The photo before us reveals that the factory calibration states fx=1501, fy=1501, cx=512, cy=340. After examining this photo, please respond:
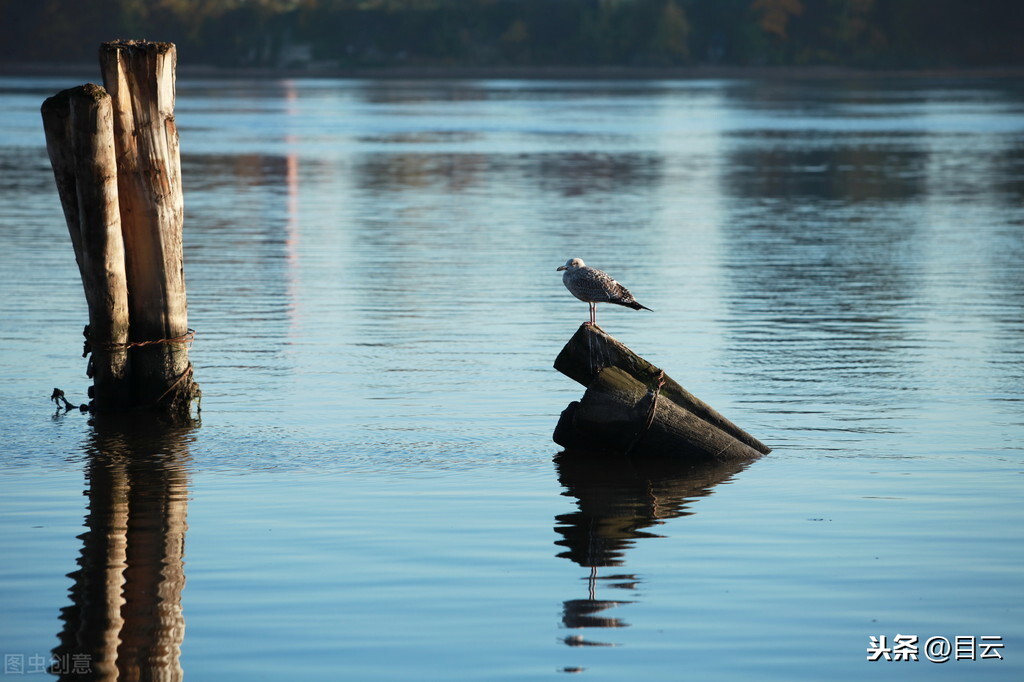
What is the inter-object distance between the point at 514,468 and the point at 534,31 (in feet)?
560

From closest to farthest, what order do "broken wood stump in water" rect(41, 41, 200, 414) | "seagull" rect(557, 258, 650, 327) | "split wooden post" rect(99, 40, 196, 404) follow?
"seagull" rect(557, 258, 650, 327) → "broken wood stump in water" rect(41, 41, 200, 414) → "split wooden post" rect(99, 40, 196, 404)

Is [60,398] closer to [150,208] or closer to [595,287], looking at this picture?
[150,208]

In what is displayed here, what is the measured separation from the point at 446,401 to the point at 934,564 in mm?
5840

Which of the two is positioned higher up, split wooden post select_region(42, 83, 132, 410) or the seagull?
split wooden post select_region(42, 83, 132, 410)

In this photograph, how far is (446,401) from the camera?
14117mm

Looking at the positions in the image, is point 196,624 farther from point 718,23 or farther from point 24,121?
point 718,23

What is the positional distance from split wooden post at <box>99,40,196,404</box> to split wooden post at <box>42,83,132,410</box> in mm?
139

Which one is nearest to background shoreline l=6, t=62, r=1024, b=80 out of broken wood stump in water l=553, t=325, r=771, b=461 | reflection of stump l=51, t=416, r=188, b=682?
broken wood stump in water l=553, t=325, r=771, b=461

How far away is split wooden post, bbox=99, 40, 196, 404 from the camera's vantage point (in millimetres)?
12633

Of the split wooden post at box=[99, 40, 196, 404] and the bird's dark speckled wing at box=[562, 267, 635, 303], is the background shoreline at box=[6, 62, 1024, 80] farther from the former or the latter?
the split wooden post at box=[99, 40, 196, 404]

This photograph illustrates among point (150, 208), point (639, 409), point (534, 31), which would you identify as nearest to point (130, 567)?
point (639, 409)

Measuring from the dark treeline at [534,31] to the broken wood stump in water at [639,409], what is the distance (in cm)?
15377

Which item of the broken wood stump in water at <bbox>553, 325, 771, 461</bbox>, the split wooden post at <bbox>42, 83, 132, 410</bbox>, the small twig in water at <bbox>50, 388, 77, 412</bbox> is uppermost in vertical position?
the split wooden post at <bbox>42, 83, 132, 410</bbox>

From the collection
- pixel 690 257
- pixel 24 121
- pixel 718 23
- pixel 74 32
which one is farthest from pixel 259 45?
pixel 690 257
